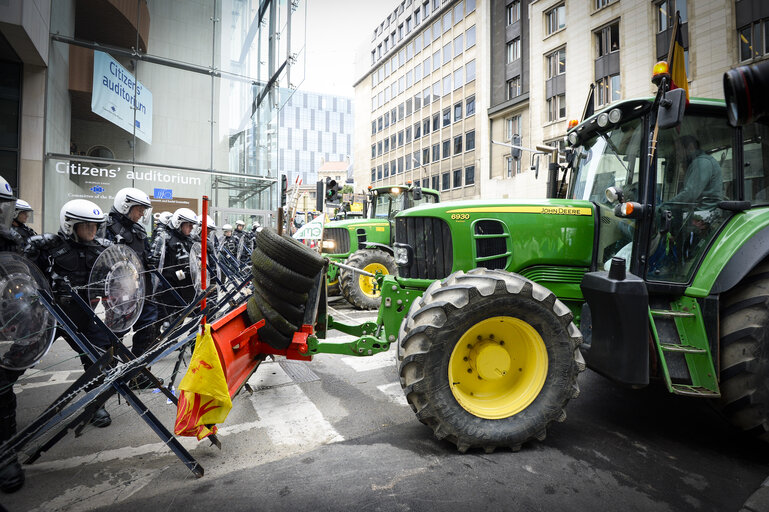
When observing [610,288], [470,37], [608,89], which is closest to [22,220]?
[610,288]

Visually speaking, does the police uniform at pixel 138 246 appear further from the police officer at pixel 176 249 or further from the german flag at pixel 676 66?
the german flag at pixel 676 66

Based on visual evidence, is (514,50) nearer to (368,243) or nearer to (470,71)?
(470,71)

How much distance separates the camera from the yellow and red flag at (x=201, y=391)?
2738 mm

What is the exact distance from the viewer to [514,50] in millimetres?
34906

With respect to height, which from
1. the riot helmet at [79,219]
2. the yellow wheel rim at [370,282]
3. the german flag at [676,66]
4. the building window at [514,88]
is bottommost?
the yellow wheel rim at [370,282]

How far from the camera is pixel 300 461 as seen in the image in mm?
3047

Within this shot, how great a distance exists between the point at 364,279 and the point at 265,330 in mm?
5805

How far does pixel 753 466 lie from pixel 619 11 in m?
24.7

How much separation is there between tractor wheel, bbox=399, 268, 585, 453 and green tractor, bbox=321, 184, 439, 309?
5821 mm

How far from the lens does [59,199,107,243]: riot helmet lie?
A: 3938 mm

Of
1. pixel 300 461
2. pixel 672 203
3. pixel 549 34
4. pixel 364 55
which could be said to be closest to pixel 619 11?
pixel 549 34

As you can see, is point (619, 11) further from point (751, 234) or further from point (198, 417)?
point (198, 417)

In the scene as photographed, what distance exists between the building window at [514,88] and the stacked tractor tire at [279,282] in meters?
35.4

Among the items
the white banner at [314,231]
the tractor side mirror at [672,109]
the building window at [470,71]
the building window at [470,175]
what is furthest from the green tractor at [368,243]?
the building window at [470,71]
